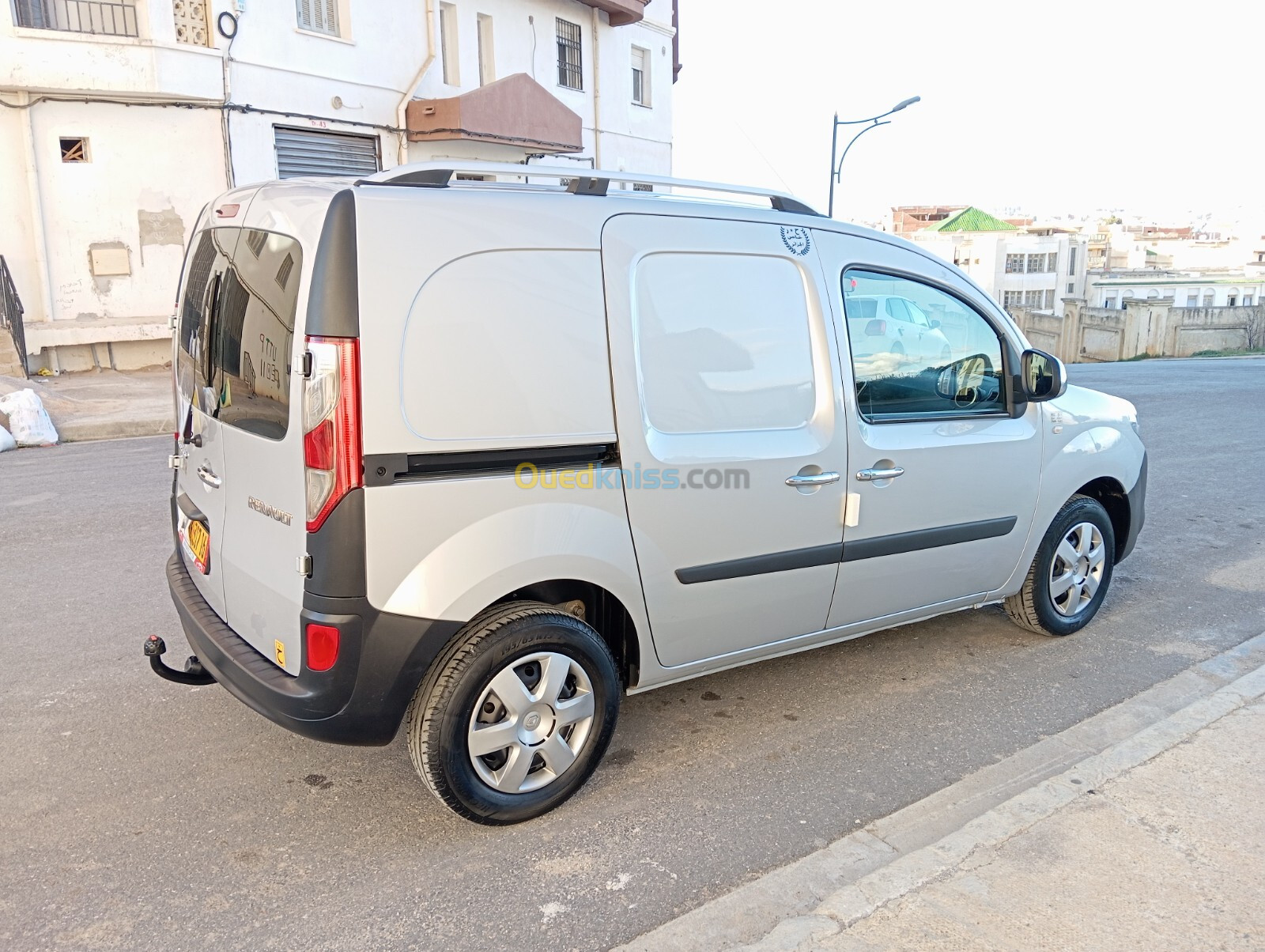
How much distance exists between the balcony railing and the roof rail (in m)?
14.9

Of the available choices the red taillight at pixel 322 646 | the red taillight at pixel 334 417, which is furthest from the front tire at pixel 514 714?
the red taillight at pixel 334 417

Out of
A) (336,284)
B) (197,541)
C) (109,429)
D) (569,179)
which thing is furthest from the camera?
(109,429)

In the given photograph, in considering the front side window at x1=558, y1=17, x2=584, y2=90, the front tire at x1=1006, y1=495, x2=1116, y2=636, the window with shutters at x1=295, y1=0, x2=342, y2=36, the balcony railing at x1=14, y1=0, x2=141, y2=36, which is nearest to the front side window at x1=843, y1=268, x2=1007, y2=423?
the front tire at x1=1006, y1=495, x2=1116, y2=636

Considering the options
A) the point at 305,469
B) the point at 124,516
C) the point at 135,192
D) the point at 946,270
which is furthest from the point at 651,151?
the point at 305,469

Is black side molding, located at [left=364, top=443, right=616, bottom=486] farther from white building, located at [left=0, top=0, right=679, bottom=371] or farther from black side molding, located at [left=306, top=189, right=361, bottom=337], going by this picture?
white building, located at [left=0, top=0, right=679, bottom=371]

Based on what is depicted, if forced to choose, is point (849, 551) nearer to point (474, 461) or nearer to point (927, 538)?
point (927, 538)

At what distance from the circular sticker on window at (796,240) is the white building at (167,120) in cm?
1431

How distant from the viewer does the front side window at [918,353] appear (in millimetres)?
3861

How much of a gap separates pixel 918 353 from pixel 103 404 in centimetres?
1141

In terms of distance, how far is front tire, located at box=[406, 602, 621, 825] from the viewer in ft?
9.87

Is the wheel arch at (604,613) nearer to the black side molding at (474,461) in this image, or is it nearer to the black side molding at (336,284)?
the black side molding at (474,461)

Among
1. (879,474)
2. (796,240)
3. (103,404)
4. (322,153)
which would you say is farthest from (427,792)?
(322,153)

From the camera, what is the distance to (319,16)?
17.9 m

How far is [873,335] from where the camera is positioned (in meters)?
3.90
